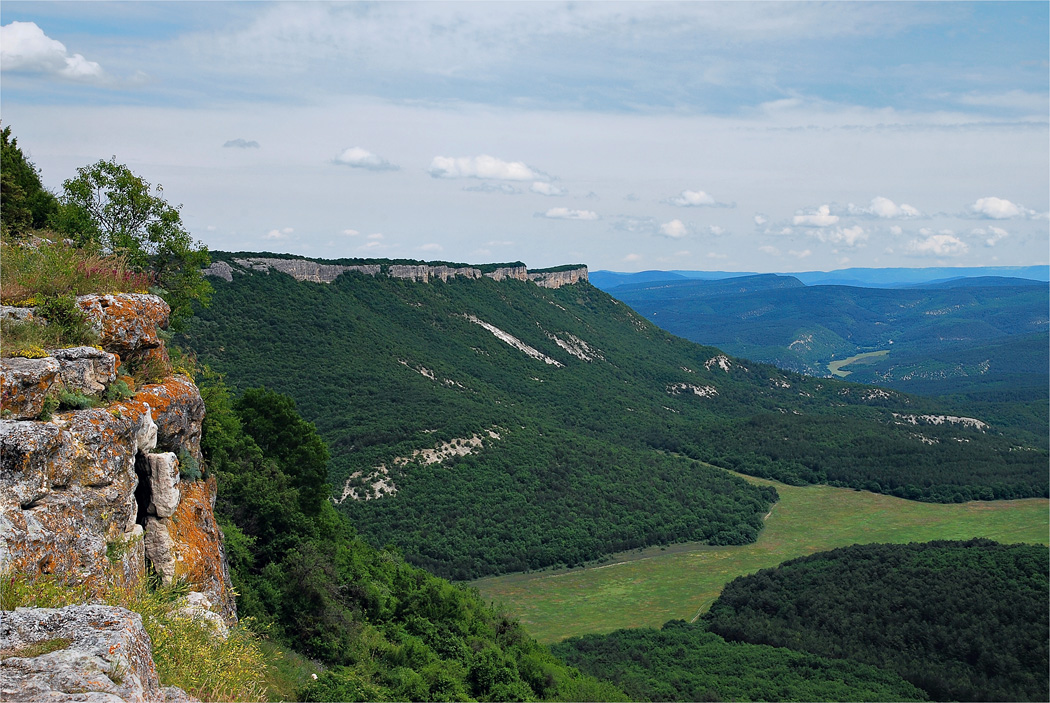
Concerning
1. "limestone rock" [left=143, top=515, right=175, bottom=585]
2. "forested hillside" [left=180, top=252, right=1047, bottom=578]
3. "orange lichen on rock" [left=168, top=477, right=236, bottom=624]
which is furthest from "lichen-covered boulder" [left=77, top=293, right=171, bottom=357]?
"forested hillside" [left=180, top=252, right=1047, bottom=578]

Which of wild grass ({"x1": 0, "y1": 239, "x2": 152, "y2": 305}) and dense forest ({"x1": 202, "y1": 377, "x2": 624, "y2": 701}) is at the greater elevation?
wild grass ({"x1": 0, "y1": 239, "x2": 152, "y2": 305})

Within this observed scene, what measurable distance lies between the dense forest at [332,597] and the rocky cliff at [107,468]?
382 cm

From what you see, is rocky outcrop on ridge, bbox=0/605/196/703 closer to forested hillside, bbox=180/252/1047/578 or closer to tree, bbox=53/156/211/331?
tree, bbox=53/156/211/331

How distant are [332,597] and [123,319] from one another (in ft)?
38.3

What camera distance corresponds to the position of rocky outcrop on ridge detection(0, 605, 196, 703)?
27.5 ft

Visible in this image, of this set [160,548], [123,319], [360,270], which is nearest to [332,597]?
[160,548]

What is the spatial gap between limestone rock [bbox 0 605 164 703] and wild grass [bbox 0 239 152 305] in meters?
9.62

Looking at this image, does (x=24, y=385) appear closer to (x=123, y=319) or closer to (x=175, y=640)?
(x=123, y=319)

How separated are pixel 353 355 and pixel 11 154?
66.0m

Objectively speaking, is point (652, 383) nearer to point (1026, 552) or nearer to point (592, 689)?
point (1026, 552)

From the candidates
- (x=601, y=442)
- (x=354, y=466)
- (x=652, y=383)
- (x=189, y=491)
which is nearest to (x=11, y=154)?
(x=189, y=491)

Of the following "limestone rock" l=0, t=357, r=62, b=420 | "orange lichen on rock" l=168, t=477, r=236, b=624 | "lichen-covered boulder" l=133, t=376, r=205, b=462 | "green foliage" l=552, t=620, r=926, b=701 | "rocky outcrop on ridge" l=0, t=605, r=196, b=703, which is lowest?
"green foliage" l=552, t=620, r=926, b=701

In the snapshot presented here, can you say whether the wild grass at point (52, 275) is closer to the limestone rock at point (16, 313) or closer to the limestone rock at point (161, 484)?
the limestone rock at point (16, 313)

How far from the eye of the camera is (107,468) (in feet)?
46.2
